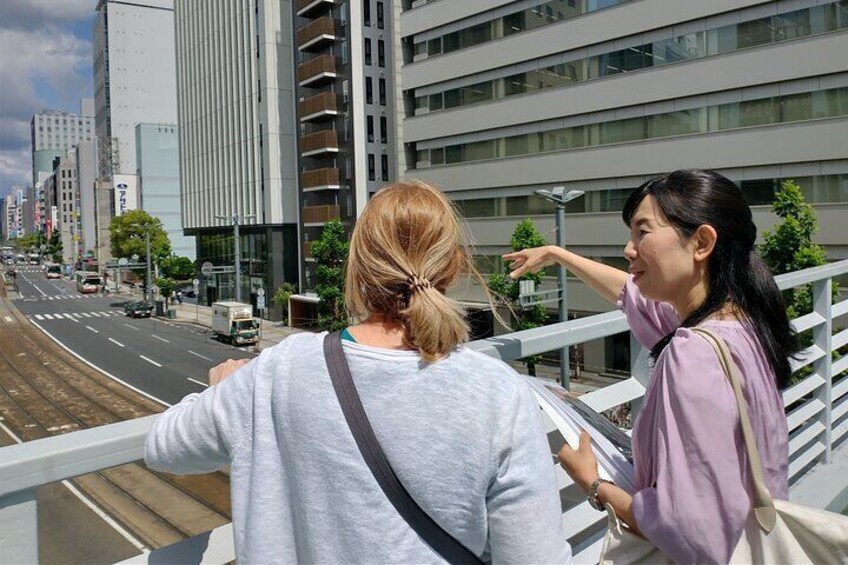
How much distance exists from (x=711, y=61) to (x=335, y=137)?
1757 cm

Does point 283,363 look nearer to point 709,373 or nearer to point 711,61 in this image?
point 709,373

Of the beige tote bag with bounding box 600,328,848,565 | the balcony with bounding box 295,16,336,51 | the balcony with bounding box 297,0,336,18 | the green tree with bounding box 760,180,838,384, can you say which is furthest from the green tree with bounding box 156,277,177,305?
the beige tote bag with bounding box 600,328,848,565

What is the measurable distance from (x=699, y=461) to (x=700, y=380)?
5.3 inches

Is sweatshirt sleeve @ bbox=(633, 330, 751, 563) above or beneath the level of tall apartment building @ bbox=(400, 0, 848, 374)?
beneath

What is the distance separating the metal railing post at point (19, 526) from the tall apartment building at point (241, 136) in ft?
109

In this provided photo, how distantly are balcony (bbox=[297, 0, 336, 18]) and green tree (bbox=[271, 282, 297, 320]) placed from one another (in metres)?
13.8

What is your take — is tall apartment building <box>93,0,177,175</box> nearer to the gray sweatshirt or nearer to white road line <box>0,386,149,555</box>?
white road line <box>0,386,149,555</box>

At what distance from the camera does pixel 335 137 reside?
98.8 feet

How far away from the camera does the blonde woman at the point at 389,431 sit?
905 mm

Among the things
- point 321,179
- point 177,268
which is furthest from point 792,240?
point 177,268

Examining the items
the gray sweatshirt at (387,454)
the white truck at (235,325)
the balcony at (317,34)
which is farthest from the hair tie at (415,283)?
the balcony at (317,34)

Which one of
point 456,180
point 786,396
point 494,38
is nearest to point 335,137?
point 456,180

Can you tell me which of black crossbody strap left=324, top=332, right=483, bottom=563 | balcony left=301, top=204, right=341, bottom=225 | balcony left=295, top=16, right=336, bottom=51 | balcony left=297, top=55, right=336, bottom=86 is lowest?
black crossbody strap left=324, top=332, right=483, bottom=563

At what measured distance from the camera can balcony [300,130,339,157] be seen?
1180 inches
